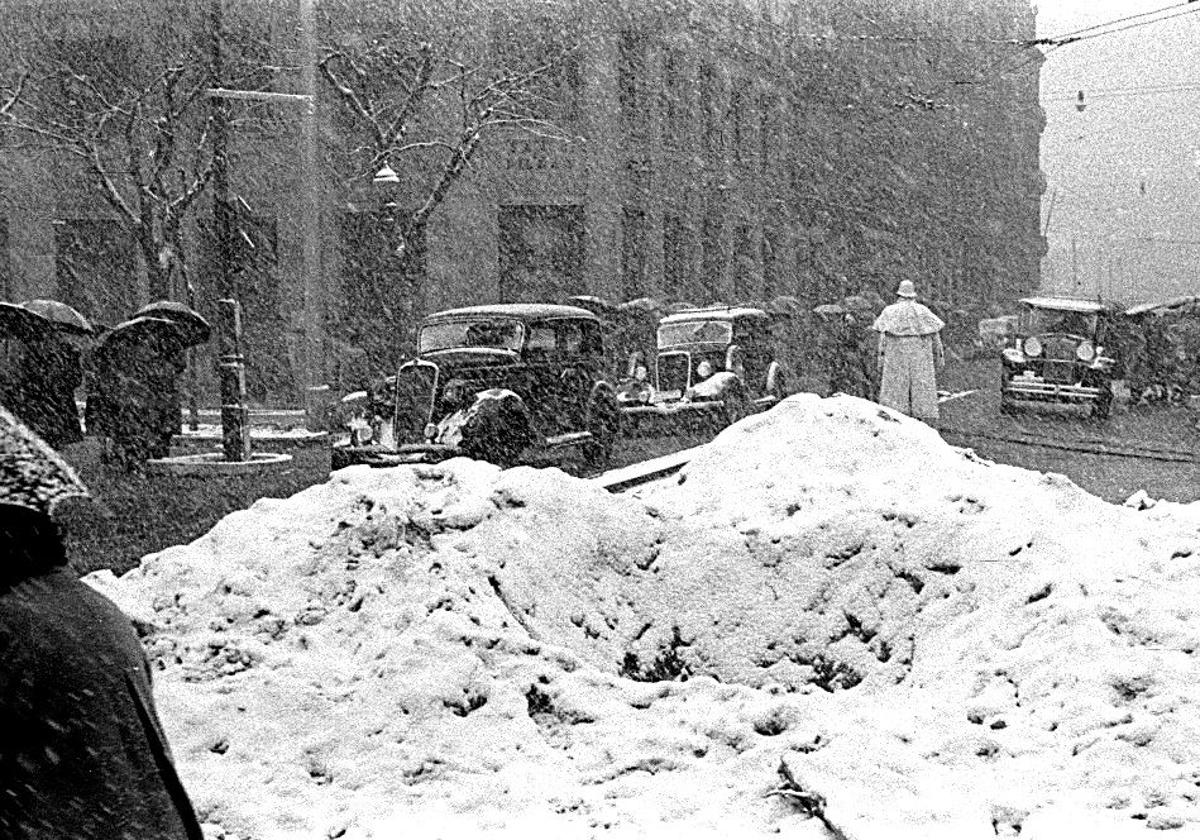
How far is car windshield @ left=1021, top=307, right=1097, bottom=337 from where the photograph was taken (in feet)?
72.7

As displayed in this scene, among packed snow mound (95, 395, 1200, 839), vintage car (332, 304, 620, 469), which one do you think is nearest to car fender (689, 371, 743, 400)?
vintage car (332, 304, 620, 469)

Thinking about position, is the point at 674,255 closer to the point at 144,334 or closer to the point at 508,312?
the point at 144,334

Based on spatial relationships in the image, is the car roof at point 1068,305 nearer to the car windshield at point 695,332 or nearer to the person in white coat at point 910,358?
the car windshield at point 695,332

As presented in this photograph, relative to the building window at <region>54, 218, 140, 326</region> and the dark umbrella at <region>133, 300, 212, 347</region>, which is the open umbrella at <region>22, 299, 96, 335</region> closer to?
the dark umbrella at <region>133, 300, 212, 347</region>

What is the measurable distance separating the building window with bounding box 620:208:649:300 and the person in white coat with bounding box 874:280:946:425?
56.5 feet

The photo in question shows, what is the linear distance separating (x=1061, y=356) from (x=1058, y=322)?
93 cm

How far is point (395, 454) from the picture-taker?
13.2m

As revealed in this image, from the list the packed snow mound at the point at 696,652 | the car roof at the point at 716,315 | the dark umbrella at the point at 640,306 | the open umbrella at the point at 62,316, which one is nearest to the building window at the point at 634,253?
the dark umbrella at the point at 640,306

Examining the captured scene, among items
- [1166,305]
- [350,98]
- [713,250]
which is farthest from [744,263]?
[350,98]

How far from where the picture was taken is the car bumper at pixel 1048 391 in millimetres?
21125

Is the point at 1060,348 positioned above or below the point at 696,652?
above

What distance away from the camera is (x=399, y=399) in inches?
545

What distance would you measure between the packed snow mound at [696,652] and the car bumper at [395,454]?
681cm

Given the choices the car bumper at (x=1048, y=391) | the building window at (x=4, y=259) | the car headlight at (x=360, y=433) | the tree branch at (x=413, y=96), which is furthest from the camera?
the building window at (x=4, y=259)
